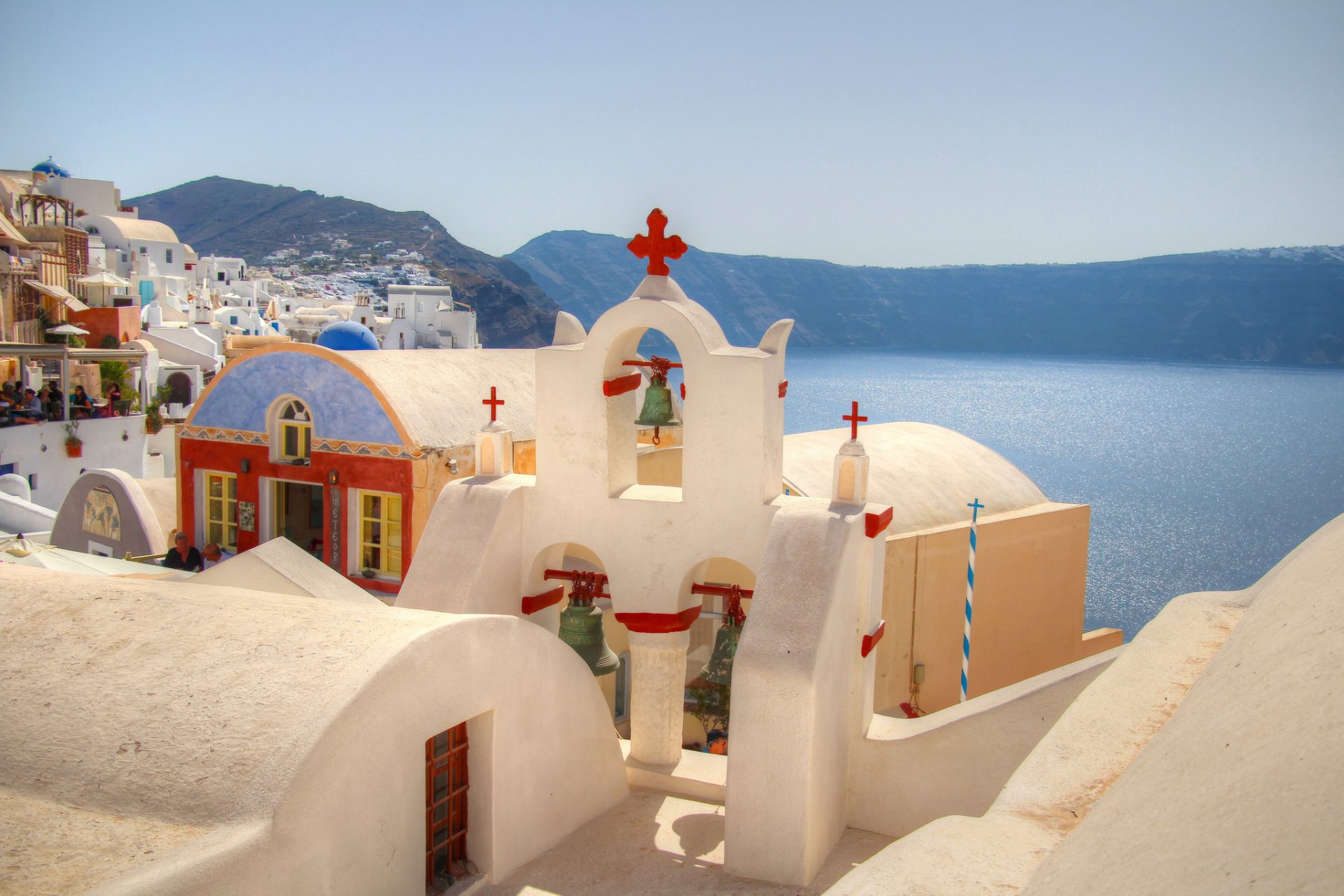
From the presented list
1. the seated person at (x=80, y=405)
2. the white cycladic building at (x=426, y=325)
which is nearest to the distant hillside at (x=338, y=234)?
the white cycladic building at (x=426, y=325)

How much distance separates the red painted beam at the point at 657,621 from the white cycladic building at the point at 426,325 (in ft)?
153

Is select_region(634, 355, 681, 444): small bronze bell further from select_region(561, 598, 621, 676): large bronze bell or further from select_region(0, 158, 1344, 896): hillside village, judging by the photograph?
select_region(561, 598, 621, 676): large bronze bell

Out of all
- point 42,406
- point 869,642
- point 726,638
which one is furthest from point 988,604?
point 42,406

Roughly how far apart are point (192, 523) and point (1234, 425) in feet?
289

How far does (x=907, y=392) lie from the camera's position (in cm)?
11162

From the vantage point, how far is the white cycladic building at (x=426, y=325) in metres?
54.0

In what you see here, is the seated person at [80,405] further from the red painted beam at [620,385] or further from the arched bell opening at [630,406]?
the red painted beam at [620,385]

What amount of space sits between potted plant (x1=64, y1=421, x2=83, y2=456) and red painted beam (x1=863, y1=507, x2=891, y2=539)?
22228 mm

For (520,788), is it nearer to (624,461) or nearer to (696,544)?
(696,544)

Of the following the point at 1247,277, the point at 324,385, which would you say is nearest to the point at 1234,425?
the point at 1247,277

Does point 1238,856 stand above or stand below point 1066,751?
above

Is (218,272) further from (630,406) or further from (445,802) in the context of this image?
(445,802)

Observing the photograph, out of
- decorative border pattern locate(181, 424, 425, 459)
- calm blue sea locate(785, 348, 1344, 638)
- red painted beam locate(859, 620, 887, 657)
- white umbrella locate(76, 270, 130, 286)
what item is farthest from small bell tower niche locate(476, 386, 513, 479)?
white umbrella locate(76, 270, 130, 286)

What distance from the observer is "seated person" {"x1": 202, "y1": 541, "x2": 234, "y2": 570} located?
521 inches
